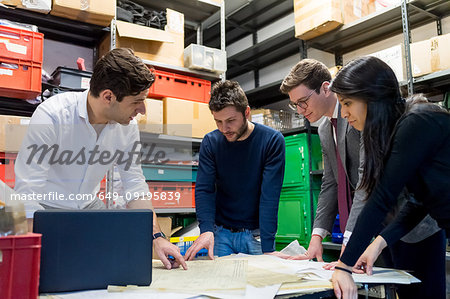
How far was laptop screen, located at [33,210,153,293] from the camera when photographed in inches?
28.6

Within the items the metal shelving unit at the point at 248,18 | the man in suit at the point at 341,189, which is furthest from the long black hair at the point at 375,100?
the metal shelving unit at the point at 248,18

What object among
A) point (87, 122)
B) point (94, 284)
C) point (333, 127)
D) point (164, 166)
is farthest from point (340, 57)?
point (94, 284)

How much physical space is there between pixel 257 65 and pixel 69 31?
2.14 metres

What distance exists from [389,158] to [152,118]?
6.54 ft

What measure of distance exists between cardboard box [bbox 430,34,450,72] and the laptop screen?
2.25 m

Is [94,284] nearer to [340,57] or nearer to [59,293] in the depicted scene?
[59,293]

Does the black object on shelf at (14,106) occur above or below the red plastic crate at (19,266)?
above

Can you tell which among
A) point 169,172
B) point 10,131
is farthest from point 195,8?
point 10,131

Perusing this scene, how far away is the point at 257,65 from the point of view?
4273 millimetres

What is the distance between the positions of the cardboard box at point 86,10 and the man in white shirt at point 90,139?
1.16 m

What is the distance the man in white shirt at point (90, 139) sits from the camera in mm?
1282

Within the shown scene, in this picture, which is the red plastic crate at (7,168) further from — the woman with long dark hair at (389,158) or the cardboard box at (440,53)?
the cardboard box at (440,53)

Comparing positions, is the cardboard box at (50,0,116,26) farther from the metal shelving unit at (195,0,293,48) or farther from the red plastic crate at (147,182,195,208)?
the metal shelving unit at (195,0,293,48)

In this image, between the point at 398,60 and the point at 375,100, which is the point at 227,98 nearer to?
the point at 375,100
